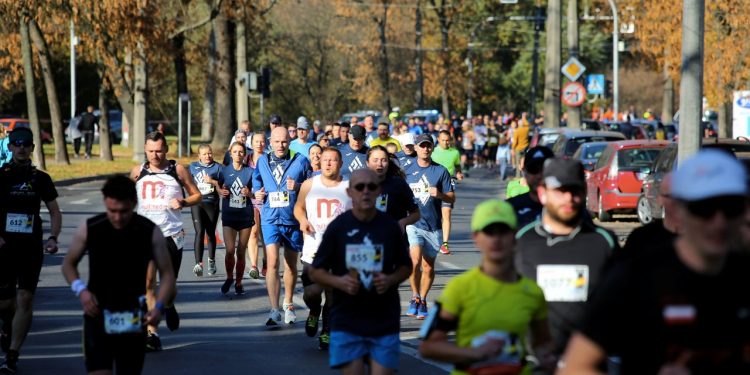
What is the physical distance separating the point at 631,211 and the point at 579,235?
62.1ft

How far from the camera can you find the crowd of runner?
369 centimetres

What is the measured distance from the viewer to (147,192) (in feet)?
36.6

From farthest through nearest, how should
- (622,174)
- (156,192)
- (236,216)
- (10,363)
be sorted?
1. (622,174)
2. (236,216)
3. (156,192)
4. (10,363)

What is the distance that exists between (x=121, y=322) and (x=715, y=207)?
13.3 feet

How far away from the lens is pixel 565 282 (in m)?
5.79

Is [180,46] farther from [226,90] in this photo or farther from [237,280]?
[237,280]

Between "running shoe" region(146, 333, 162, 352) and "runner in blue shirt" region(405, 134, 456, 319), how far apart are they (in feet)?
8.96

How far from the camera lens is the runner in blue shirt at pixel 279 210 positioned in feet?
40.2

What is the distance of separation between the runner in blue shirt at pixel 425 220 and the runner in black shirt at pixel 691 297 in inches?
353

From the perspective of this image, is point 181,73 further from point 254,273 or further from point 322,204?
point 322,204

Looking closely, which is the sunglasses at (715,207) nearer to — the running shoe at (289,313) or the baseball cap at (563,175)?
the baseball cap at (563,175)

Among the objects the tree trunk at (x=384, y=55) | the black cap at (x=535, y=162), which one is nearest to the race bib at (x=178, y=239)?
the black cap at (x=535, y=162)

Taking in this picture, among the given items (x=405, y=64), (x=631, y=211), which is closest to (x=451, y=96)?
(x=405, y=64)

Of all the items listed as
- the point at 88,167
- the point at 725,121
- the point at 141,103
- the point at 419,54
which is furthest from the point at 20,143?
the point at 419,54
